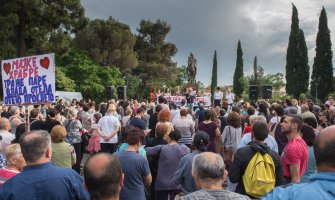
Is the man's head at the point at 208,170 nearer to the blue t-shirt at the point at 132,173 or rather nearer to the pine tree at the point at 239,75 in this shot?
the blue t-shirt at the point at 132,173

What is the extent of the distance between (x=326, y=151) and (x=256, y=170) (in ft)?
8.45

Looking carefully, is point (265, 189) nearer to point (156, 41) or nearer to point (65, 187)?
point (65, 187)

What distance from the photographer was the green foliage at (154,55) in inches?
2391

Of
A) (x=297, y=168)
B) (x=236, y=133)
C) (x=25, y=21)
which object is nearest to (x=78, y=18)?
(x=25, y=21)

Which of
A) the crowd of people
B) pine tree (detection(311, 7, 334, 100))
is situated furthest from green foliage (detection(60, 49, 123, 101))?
the crowd of people

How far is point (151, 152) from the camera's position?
6.81 metres

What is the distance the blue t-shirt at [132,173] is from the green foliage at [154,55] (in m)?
54.3

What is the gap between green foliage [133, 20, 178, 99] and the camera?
199 ft

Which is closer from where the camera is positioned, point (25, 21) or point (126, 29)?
point (25, 21)

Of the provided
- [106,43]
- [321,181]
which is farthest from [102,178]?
[106,43]

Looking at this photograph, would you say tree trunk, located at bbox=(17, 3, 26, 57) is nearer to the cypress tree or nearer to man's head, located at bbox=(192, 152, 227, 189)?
man's head, located at bbox=(192, 152, 227, 189)

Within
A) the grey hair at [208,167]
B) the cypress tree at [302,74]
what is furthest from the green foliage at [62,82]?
the grey hair at [208,167]

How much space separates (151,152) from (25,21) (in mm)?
26268

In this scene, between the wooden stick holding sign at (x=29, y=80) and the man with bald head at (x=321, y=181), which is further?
the wooden stick holding sign at (x=29, y=80)
